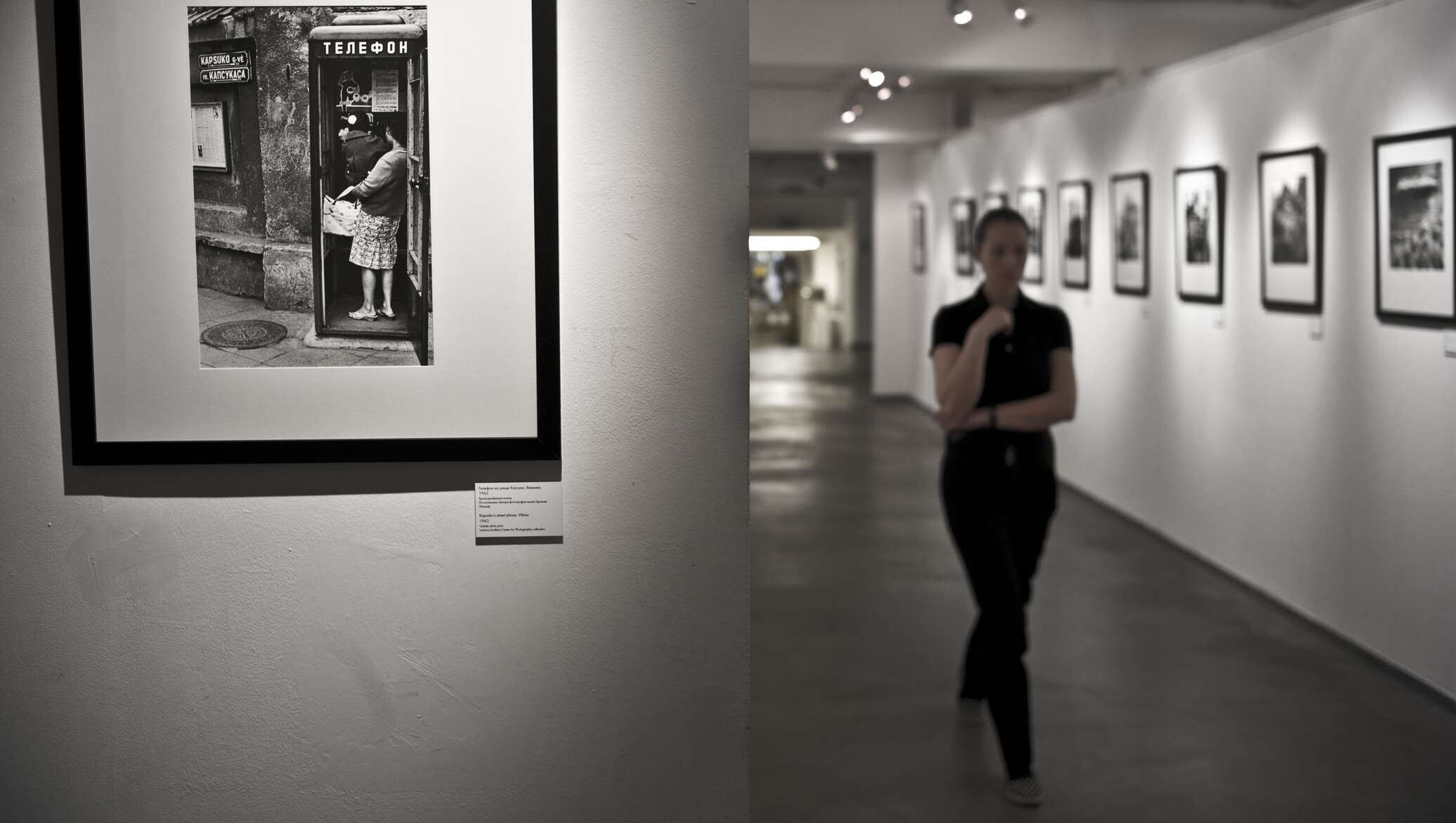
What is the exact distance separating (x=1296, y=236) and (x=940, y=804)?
12.7ft

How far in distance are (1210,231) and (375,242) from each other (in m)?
6.47

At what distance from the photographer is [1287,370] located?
6.93m

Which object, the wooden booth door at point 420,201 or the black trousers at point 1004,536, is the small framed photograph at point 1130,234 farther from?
the wooden booth door at point 420,201

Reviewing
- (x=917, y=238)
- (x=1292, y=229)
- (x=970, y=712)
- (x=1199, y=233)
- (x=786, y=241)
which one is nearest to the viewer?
(x=970, y=712)

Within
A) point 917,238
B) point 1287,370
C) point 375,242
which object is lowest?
point 1287,370

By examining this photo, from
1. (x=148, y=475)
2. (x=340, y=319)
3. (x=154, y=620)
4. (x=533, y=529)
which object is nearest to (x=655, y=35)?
(x=340, y=319)

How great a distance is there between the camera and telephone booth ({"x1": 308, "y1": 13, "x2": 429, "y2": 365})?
8.04 feet

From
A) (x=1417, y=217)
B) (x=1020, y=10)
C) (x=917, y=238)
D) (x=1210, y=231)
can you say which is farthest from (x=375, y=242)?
(x=917, y=238)

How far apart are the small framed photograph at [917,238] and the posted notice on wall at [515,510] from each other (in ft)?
48.6

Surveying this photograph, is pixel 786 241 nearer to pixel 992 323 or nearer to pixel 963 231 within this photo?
pixel 963 231

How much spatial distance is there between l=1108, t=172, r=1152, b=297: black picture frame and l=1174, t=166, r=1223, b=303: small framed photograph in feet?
1.70

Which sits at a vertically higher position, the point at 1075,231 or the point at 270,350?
the point at 1075,231

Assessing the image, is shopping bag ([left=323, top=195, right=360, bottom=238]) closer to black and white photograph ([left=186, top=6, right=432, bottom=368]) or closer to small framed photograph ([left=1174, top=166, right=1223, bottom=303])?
black and white photograph ([left=186, top=6, right=432, bottom=368])

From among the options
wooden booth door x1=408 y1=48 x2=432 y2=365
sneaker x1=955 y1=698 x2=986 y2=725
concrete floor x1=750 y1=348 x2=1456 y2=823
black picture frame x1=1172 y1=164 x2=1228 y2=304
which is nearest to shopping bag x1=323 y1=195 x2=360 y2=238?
wooden booth door x1=408 y1=48 x2=432 y2=365
